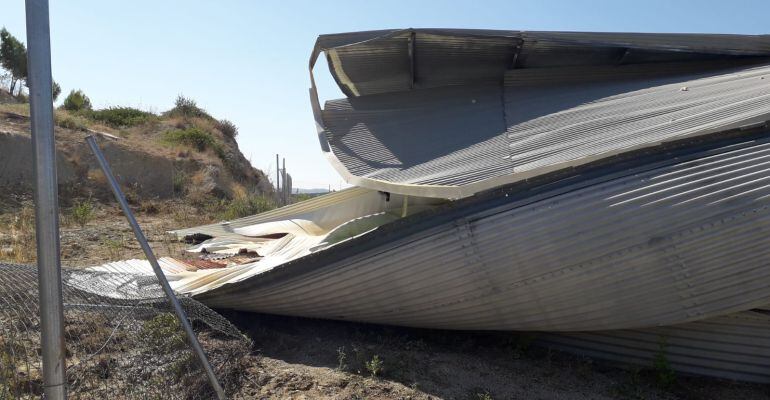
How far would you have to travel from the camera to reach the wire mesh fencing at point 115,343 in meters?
3.42

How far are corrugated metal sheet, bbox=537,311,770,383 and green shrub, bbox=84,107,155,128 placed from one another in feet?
61.8

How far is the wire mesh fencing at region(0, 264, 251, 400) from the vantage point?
342 centimetres

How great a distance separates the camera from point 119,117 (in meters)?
20.3

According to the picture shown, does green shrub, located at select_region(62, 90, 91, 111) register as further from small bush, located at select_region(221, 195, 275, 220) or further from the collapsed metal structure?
the collapsed metal structure

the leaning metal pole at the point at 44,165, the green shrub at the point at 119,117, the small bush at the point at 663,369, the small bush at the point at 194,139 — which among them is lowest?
the small bush at the point at 663,369

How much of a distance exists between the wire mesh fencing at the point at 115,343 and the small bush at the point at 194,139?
14.8 m

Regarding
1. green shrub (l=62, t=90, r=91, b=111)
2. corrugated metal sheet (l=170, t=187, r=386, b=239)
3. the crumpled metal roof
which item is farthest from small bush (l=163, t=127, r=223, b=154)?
the crumpled metal roof

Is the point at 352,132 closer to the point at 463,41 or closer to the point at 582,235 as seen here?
the point at 463,41

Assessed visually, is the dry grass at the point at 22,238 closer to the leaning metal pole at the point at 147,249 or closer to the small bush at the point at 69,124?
the leaning metal pole at the point at 147,249

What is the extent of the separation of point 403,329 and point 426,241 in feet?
3.12

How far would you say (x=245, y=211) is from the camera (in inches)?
499

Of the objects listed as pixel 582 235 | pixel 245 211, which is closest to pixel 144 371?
pixel 582 235

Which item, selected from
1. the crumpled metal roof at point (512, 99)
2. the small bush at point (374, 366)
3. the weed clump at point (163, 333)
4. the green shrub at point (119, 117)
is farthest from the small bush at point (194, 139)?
the small bush at point (374, 366)

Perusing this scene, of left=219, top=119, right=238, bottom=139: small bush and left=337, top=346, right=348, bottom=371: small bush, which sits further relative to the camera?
left=219, top=119, right=238, bottom=139: small bush
